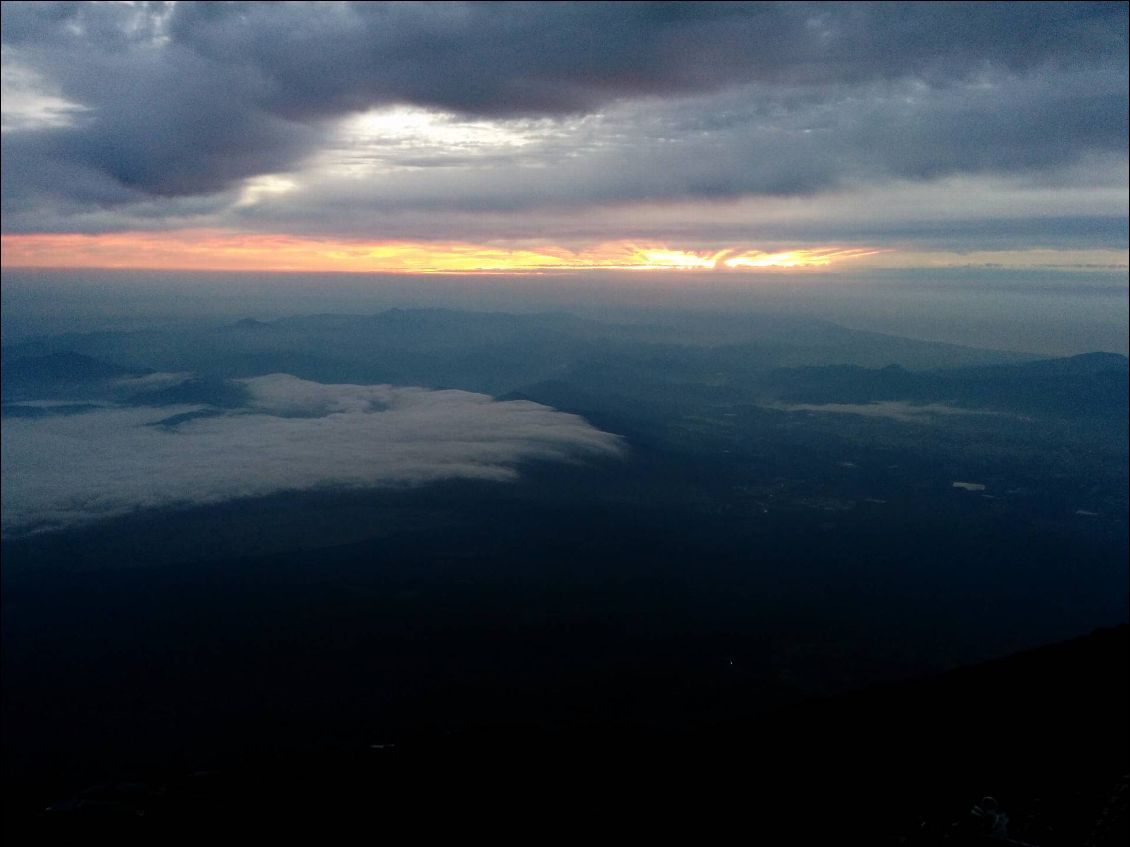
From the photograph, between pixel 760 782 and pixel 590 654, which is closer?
pixel 760 782

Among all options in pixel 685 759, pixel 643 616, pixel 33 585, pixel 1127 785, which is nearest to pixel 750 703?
pixel 643 616

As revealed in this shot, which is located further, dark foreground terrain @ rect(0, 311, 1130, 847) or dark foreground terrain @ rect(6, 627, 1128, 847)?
dark foreground terrain @ rect(0, 311, 1130, 847)

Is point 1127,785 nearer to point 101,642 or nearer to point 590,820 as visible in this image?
point 590,820

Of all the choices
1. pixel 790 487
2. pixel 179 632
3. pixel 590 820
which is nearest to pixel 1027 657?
pixel 590 820

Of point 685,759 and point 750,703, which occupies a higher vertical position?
point 685,759

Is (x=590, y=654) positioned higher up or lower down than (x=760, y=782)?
lower down

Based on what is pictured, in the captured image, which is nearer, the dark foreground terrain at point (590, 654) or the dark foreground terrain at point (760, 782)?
the dark foreground terrain at point (760, 782)

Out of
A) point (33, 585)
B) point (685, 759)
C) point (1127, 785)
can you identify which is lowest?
point (33, 585)

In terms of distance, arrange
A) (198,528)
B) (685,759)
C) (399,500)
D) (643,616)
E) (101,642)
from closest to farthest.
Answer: (685,759) → (101,642) → (643,616) → (198,528) → (399,500)

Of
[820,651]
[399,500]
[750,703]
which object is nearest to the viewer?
[750,703]

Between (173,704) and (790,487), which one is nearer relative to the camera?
(173,704)
